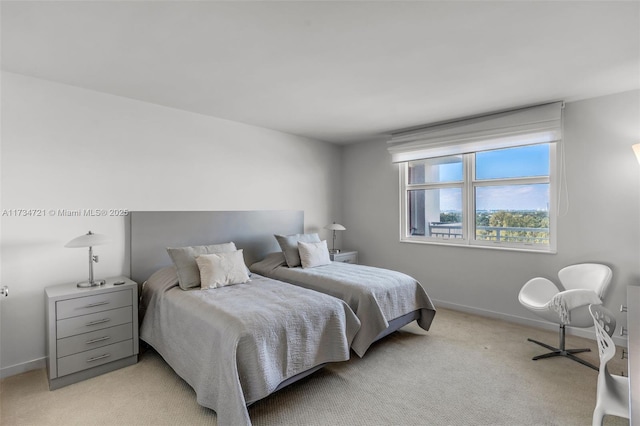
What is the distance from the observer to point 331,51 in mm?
2154

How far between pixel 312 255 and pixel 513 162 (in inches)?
103

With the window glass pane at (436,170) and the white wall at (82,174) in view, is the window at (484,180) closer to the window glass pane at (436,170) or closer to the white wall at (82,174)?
the window glass pane at (436,170)

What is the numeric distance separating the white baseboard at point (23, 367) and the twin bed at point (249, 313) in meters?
0.78

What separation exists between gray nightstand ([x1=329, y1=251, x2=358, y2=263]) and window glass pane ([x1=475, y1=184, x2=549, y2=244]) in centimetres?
173

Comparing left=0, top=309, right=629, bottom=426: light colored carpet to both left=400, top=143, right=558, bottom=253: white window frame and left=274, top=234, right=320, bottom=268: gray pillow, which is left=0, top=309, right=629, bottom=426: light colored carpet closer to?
left=400, top=143, right=558, bottom=253: white window frame

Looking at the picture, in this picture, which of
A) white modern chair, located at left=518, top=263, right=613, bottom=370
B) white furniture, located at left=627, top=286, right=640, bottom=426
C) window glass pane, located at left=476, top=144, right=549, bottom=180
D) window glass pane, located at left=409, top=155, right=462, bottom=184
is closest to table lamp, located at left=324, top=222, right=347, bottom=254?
window glass pane, located at left=409, top=155, right=462, bottom=184

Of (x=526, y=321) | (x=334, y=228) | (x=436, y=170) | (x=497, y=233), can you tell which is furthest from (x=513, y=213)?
(x=334, y=228)

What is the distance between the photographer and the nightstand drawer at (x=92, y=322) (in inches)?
→ 92.0

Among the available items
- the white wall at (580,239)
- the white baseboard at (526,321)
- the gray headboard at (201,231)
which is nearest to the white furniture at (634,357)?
the white wall at (580,239)

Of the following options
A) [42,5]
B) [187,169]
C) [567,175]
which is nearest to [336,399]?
[187,169]

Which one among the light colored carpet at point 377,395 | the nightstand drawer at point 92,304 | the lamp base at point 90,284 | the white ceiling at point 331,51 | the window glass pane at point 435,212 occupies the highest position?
the white ceiling at point 331,51

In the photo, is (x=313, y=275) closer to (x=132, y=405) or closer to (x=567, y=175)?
(x=132, y=405)

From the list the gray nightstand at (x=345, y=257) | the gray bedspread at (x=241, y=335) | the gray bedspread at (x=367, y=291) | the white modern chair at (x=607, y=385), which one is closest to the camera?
the white modern chair at (x=607, y=385)

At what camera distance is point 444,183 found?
4.20 metres
